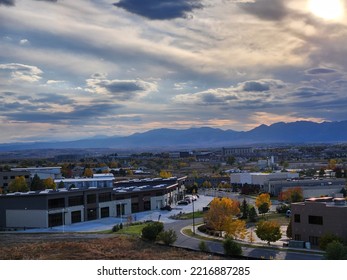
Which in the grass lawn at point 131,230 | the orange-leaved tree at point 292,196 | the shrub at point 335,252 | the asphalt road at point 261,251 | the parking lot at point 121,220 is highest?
the shrub at point 335,252

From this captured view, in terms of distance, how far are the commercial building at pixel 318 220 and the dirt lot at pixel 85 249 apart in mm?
10257

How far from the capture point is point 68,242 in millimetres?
38750

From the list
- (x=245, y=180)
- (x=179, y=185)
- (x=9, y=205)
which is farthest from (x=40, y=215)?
(x=245, y=180)

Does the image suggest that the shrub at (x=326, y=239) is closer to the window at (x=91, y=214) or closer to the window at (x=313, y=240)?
the window at (x=313, y=240)

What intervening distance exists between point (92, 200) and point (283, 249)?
28.6 m

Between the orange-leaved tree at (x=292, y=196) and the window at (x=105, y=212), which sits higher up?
the orange-leaved tree at (x=292, y=196)

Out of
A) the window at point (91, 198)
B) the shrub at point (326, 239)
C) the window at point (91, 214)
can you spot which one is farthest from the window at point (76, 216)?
the shrub at point (326, 239)

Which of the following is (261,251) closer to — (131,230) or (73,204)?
(131,230)

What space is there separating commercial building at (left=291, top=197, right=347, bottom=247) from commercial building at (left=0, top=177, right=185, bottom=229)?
26.1 meters

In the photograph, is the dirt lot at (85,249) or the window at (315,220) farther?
the window at (315,220)

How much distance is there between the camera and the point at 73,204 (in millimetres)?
55125

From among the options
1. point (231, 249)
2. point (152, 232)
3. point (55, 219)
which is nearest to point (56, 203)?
point (55, 219)

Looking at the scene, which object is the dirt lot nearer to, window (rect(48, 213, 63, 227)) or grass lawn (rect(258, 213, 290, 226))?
window (rect(48, 213, 63, 227))

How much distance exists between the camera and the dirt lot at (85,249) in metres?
32.3
